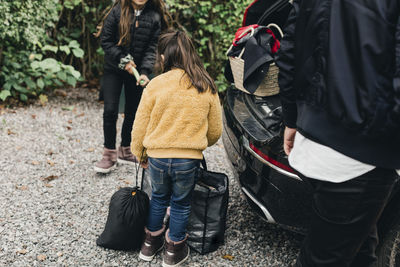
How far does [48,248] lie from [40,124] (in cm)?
265

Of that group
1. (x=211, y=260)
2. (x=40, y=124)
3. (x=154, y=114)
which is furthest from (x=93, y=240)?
(x=40, y=124)

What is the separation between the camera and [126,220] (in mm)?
2598

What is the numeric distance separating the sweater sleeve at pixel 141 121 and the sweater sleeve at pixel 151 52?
4.16 ft

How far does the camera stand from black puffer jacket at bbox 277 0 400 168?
4.00 ft

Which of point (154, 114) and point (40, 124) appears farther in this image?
point (40, 124)

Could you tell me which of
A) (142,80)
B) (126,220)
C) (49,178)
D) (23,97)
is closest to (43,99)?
(23,97)

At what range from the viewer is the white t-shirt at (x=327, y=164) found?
1.36m

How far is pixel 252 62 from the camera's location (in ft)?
9.04

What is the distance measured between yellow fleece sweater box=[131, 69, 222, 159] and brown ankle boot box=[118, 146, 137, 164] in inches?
61.9

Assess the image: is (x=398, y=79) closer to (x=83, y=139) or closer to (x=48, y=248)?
(x=48, y=248)

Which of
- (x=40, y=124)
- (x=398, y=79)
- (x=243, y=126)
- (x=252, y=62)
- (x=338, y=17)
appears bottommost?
(x=40, y=124)

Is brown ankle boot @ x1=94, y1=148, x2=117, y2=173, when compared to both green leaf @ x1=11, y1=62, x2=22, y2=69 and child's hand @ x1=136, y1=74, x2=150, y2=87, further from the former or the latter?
green leaf @ x1=11, y1=62, x2=22, y2=69

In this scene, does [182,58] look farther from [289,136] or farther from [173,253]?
[173,253]

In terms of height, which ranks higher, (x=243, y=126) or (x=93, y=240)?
(x=243, y=126)
